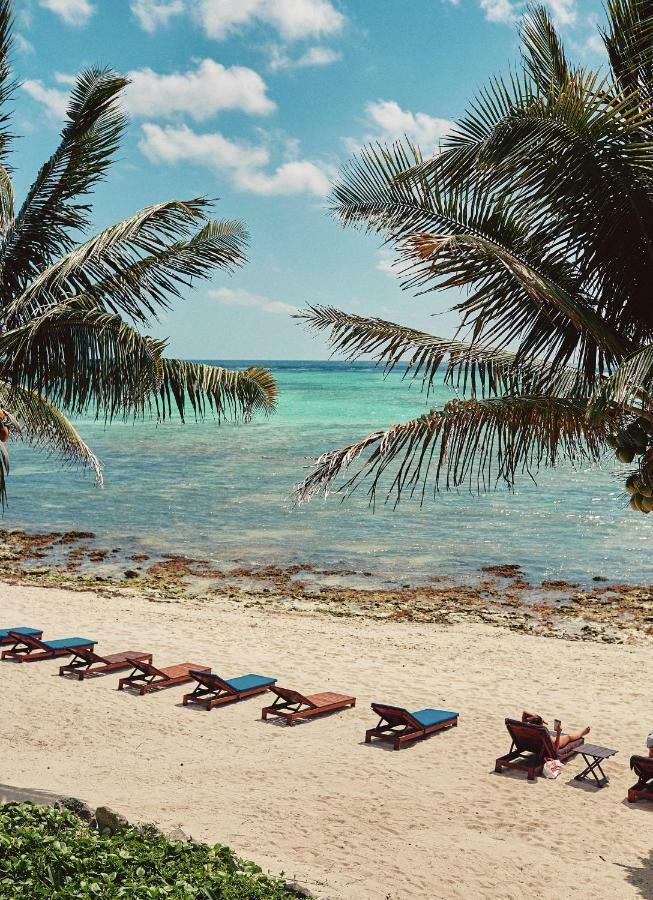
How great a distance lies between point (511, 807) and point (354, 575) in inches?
577

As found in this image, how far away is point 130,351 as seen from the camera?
752cm

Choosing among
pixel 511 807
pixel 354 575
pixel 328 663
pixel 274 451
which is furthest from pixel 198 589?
pixel 274 451

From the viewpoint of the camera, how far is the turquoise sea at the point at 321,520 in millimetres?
25281

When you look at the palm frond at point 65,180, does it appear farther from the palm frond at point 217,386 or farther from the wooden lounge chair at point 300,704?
the wooden lounge chair at point 300,704

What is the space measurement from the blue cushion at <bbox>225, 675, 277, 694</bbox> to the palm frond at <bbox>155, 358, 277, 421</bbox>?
4.58 meters

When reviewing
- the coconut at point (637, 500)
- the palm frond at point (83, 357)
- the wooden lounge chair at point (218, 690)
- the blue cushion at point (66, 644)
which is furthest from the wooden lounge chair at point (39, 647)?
the coconut at point (637, 500)

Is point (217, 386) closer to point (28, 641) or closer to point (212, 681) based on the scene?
point (212, 681)

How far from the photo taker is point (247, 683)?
11.6 meters

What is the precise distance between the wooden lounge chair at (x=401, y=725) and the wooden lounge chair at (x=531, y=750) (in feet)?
3.29

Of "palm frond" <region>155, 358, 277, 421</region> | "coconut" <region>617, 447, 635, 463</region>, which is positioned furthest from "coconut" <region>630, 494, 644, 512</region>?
"palm frond" <region>155, 358, 277, 421</region>

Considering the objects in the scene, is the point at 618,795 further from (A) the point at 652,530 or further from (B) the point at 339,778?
(A) the point at 652,530

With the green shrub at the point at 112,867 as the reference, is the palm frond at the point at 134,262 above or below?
above

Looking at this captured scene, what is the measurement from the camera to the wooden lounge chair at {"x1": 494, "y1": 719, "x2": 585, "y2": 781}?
938cm

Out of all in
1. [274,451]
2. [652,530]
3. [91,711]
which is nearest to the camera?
[91,711]
